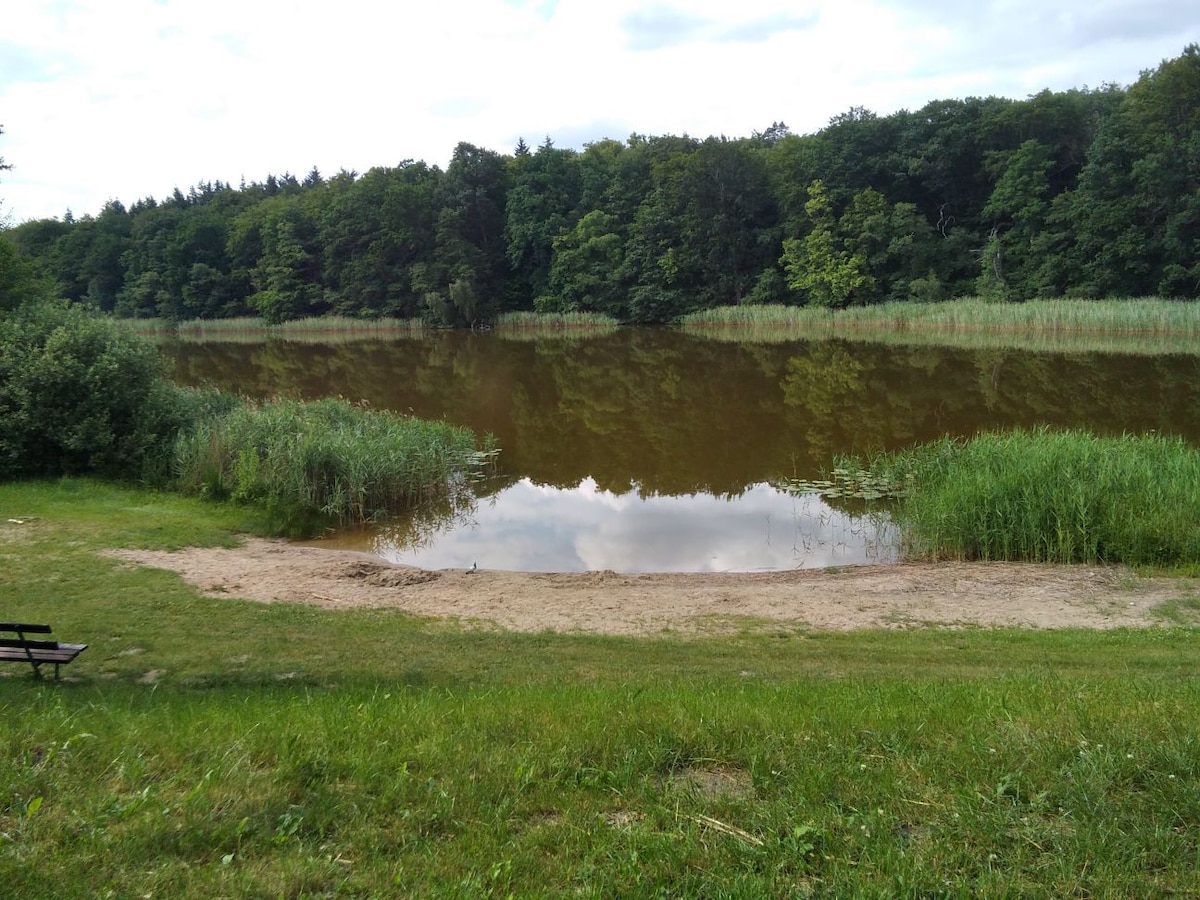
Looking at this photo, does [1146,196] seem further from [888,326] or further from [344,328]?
[344,328]

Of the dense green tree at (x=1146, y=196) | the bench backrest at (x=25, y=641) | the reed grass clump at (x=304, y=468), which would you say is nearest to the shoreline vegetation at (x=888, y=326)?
the reed grass clump at (x=304, y=468)

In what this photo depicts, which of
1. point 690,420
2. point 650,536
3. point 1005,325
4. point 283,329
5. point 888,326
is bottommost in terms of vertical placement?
point 650,536

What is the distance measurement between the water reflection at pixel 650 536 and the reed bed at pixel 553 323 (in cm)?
4819

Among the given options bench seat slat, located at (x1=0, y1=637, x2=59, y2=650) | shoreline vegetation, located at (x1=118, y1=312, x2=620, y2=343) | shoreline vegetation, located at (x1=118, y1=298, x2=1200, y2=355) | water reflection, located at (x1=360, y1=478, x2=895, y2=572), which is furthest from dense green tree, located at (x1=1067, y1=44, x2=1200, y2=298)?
bench seat slat, located at (x1=0, y1=637, x2=59, y2=650)

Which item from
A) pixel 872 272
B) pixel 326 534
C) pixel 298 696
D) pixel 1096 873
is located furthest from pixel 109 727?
pixel 872 272

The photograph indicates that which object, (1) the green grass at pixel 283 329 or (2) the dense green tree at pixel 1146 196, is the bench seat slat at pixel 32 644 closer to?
(2) the dense green tree at pixel 1146 196

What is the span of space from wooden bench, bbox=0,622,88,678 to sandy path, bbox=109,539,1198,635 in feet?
10.5

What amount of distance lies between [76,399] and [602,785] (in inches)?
569

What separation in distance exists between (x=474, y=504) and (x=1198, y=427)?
58.9 ft

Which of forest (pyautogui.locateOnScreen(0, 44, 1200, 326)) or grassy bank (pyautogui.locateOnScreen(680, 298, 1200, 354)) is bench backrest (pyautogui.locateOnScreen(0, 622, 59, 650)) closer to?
grassy bank (pyautogui.locateOnScreen(680, 298, 1200, 354))

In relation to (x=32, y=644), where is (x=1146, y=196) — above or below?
above

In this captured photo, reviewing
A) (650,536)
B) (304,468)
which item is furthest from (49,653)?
(650,536)

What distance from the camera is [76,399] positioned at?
14930mm

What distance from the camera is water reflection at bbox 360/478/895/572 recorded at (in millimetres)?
13547
